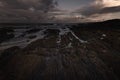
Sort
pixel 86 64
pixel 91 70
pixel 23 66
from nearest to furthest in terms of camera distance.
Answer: pixel 91 70 < pixel 23 66 < pixel 86 64

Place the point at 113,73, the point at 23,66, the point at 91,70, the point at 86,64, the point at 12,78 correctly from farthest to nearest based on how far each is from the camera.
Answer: the point at 86,64
the point at 23,66
the point at 91,70
the point at 113,73
the point at 12,78

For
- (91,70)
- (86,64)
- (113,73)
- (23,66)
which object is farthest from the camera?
(86,64)

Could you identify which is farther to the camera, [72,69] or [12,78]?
[72,69]

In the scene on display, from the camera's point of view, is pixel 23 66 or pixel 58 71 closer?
pixel 58 71

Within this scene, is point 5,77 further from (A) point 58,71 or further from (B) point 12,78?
(A) point 58,71

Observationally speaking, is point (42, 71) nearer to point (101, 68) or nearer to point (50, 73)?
point (50, 73)

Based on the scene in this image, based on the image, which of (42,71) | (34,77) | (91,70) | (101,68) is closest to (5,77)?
(34,77)

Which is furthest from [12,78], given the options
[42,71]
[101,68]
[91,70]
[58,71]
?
[101,68]

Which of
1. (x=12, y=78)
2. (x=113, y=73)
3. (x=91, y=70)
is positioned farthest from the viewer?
(x=91, y=70)
